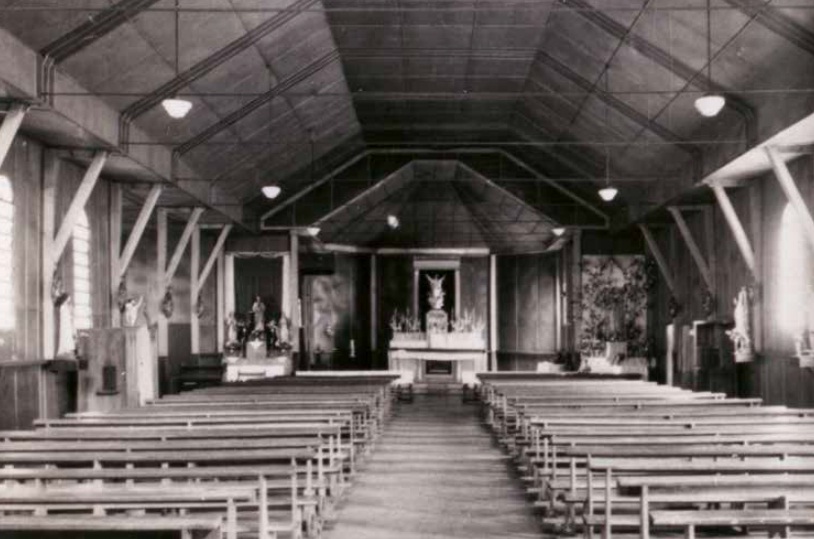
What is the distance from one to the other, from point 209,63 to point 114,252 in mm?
4375

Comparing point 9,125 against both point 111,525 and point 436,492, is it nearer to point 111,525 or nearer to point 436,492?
point 436,492

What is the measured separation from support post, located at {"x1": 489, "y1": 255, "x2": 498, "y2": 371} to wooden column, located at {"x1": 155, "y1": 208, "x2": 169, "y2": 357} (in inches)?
437

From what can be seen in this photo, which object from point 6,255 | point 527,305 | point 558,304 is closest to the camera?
point 6,255

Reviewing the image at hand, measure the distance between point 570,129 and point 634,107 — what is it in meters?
3.36

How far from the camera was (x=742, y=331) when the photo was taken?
1780 centimetres

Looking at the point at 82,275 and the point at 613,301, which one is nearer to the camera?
the point at 82,275

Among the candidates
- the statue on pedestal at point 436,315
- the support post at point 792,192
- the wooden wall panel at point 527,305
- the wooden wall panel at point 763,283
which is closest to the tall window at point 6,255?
the support post at point 792,192

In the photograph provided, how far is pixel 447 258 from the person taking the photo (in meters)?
30.7

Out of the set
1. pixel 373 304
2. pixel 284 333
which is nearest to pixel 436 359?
pixel 284 333

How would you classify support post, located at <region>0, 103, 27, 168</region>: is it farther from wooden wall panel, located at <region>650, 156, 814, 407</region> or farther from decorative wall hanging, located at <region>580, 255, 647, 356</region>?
decorative wall hanging, located at <region>580, 255, 647, 356</region>

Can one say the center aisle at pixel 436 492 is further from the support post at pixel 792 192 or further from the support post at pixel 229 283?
the support post at pixel 229 283

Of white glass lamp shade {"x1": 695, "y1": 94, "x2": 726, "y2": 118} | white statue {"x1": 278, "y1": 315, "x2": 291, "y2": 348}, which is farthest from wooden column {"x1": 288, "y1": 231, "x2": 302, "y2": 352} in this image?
white glass lamp shade {"x1": 695, "y1": 94, "x2": 726, "y2": 118}

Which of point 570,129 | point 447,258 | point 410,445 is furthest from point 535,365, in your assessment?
point 410,445

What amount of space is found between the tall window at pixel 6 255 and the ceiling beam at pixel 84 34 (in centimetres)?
204
